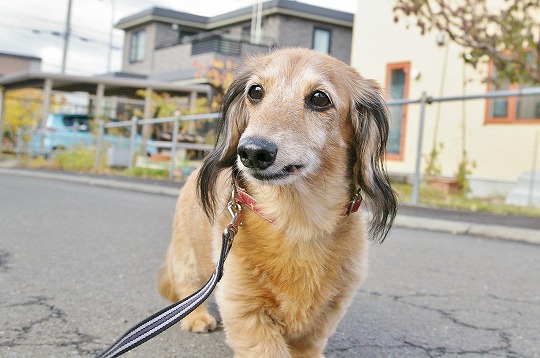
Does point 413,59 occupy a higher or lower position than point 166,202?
higher

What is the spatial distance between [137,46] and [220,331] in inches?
1216

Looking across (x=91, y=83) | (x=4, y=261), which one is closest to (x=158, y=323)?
(x=4, y=261)

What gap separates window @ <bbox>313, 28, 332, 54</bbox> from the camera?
26.5 m

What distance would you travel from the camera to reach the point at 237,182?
254 cm

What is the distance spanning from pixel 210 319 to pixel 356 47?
14.2 meters

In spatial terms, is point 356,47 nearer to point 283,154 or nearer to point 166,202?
point 166,202

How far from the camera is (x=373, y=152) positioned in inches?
99.7

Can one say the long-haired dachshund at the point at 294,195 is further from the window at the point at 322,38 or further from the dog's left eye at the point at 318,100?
the window at the point at 322,38

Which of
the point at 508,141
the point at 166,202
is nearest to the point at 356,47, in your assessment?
the point at 508,141

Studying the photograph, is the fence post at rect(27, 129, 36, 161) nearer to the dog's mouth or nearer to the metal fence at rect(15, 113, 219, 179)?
the metal fence at rect(15, 113, 219, 179)

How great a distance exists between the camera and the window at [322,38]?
86.8 ft

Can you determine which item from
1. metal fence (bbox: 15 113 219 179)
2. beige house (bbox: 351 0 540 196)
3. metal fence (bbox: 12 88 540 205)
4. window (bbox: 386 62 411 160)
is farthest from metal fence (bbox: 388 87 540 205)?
metal fence (bbox: 15 113 219 179)

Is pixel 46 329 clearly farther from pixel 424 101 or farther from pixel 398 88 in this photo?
pixel 398 88

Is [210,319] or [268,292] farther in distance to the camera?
[210,319]
